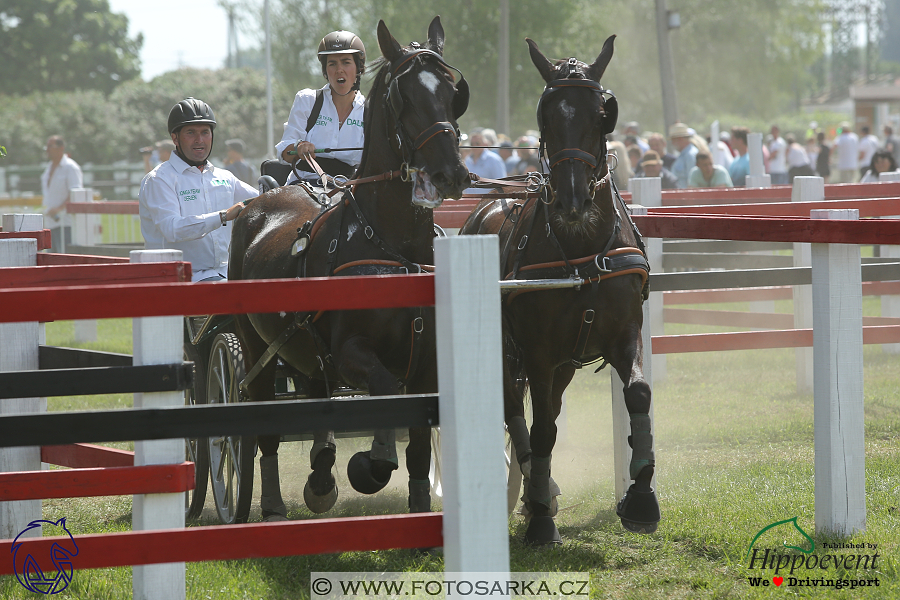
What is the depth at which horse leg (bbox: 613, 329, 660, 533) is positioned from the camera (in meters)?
4.21

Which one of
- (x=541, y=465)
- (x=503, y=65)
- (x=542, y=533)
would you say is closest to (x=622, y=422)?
(x=541, y=465)

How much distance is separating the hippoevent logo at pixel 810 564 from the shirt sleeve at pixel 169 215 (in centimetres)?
355

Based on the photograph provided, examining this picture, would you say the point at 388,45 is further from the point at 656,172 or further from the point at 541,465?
the point at 656,172

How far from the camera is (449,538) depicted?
281 cm

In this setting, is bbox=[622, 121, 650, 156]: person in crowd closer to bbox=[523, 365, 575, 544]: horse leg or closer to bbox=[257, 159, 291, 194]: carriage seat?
bbox=[257, 159, 291, 194]: carriage seat

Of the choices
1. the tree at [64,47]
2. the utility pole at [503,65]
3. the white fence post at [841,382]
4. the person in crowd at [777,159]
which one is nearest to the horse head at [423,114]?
the white fence post at [841,382]

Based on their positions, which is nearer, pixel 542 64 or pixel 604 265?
pixel 604 265

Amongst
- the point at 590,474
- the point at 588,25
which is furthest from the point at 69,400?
the point at 588,25

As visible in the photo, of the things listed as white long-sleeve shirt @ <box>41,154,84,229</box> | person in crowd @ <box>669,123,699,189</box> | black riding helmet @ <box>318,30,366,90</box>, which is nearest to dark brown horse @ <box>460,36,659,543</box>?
black riding helmet @ <box>318,30,366,90</box>

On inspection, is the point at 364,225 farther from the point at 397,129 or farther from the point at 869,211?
the point at 869,211

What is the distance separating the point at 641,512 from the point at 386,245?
5.53 feet

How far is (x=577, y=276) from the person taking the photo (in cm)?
456

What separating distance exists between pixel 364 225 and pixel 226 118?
4878 centimetres

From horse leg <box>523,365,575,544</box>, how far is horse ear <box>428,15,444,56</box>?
162 centimetres
